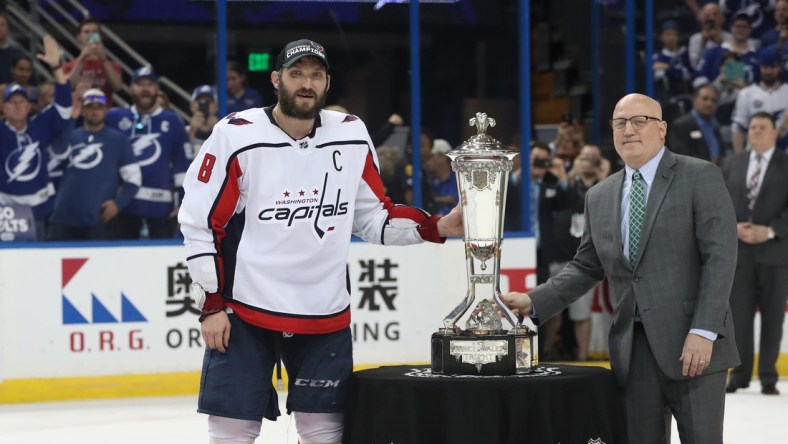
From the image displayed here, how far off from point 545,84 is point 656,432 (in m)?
6.86

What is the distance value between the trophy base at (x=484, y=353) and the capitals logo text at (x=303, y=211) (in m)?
0.46

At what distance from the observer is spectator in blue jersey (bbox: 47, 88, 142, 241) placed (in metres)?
8.34

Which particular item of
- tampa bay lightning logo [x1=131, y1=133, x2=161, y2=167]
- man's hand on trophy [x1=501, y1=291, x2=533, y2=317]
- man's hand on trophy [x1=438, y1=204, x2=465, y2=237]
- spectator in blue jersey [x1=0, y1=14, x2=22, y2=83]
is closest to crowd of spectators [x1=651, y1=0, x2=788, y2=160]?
tampa bay lightning logo [x1=131, y1=133, x2=161, y2=167]

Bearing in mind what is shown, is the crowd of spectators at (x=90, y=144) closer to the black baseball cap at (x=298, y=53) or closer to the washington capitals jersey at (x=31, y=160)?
the washington capitals jersey at (x=31, y=160)

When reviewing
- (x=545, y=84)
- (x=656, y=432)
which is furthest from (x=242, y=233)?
(x=545, y=84)

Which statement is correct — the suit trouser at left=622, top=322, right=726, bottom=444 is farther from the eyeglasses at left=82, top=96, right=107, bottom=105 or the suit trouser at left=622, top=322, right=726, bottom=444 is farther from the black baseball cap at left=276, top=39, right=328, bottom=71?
the eyeglasses at left=82, top=96, right=107, bottom=105

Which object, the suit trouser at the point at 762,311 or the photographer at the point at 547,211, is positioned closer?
the suit trouser at the point at 762,311

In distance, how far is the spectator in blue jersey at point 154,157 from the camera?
8477mm

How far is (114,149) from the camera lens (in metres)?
8.46

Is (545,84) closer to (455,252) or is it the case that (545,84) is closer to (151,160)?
(455,252)

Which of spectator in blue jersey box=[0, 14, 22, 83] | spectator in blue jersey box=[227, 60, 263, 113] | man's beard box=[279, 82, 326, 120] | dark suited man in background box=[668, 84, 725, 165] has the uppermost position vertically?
spectator in blue jersey box=[0, 14, 22, 83]

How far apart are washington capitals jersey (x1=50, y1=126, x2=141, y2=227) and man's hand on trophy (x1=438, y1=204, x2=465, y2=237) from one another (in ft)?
15.2

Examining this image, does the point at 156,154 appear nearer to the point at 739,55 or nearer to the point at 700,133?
the point at 700,133

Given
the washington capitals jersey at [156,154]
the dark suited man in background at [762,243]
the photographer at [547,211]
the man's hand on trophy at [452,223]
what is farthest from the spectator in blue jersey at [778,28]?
the man's hand on trophy at [452,223]
